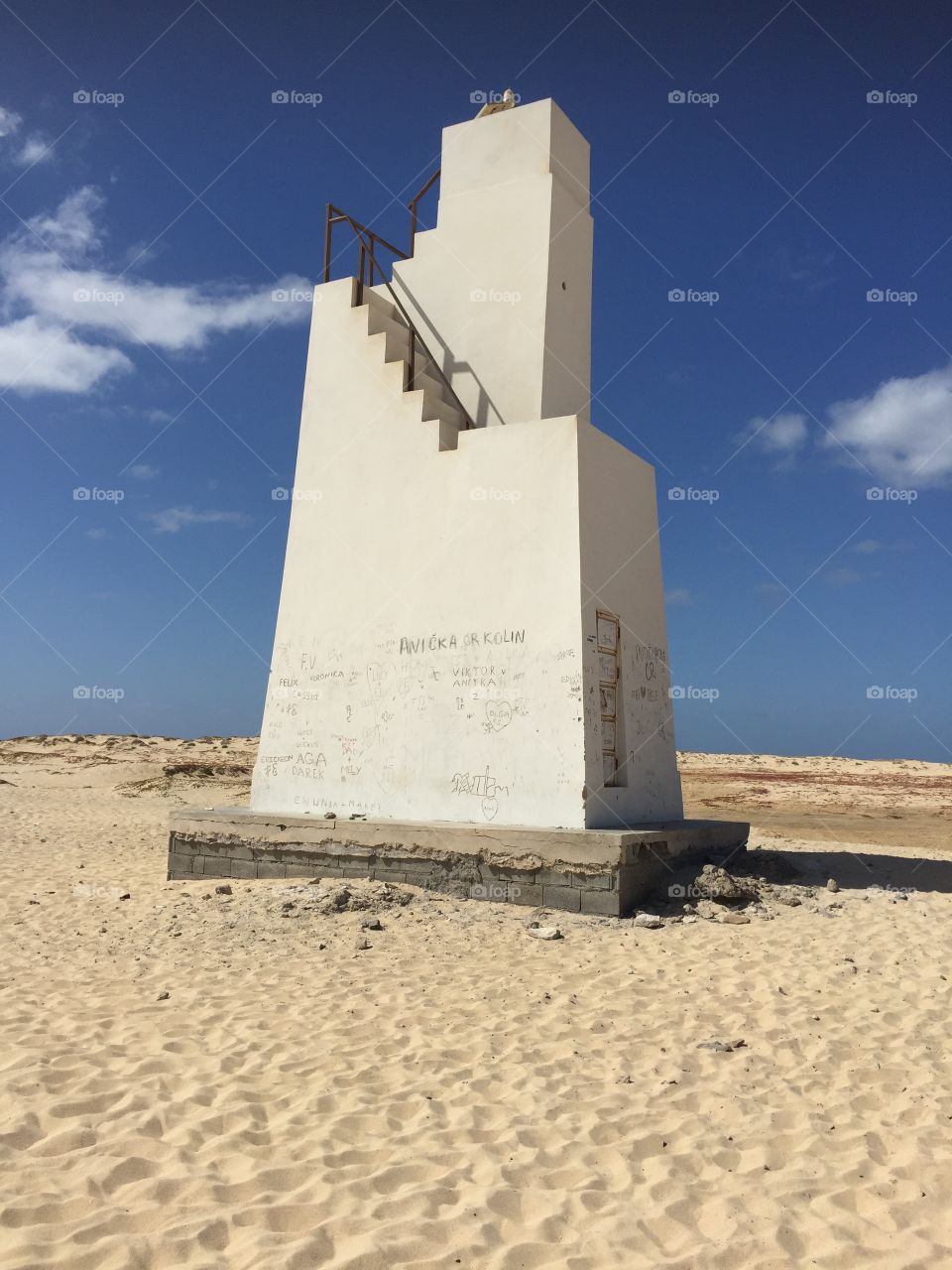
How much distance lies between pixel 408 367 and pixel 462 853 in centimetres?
569

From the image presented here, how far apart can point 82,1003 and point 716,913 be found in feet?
18.0

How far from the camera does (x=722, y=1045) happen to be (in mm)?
5734

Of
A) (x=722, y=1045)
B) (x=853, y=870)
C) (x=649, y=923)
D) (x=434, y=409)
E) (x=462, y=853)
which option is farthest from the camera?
(x=853, y=870)

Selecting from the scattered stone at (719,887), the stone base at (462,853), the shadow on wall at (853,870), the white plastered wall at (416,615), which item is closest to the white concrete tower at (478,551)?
the white plastered wall at (416,615)

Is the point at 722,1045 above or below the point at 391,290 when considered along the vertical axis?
below

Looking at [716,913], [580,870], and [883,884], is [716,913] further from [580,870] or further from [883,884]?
[883,884]

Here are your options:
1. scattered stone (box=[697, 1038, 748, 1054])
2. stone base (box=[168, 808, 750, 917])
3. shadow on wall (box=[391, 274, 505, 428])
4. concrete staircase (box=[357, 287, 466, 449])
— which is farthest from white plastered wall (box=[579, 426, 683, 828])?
scattered stone (box=[697, 1038, 748, 1054])

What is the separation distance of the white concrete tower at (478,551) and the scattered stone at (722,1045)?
3.00 meters

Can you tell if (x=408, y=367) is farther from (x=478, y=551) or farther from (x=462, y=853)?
(x=462, y=853)

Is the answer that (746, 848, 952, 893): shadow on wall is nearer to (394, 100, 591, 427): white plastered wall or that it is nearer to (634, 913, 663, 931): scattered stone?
(634, 913, 663, 931): scattered stone

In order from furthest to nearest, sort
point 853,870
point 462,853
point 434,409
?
point 853,870 → point 434,409 → point 462,853

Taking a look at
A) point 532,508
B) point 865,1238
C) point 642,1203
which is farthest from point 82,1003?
point 532,508

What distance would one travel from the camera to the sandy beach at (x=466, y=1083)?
3.73 m

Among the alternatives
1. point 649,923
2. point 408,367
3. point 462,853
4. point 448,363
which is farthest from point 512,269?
point 649,923
